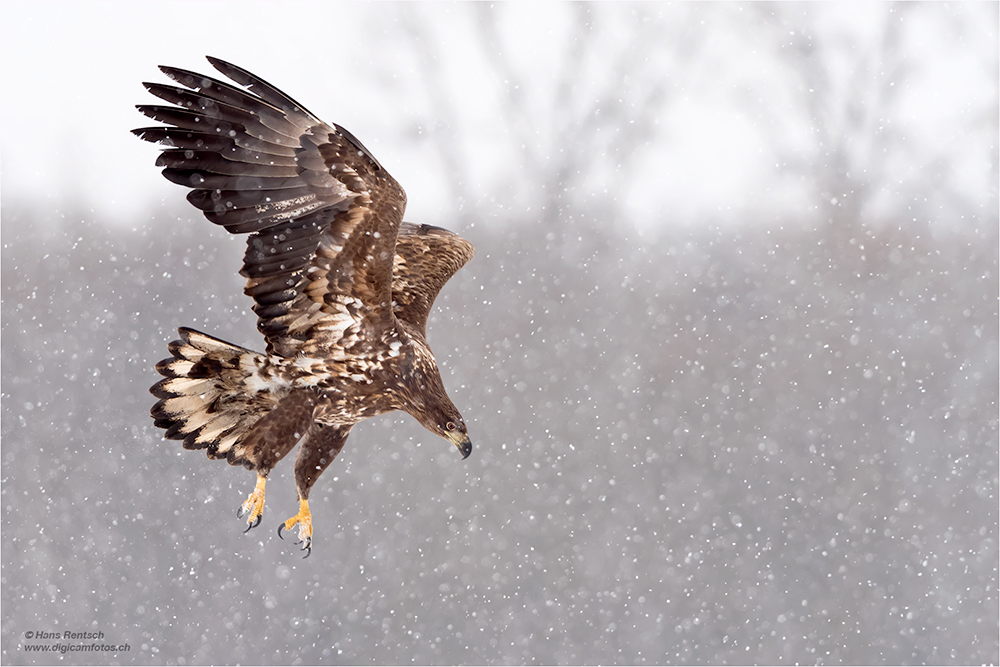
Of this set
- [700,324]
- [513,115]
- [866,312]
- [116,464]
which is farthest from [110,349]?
[866,312]

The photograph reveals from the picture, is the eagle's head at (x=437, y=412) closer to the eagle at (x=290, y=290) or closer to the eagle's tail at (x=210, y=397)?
the eagle at (x=290, y=290)

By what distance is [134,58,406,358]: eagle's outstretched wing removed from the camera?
3096 millimetres

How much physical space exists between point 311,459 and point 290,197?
990 millimetres

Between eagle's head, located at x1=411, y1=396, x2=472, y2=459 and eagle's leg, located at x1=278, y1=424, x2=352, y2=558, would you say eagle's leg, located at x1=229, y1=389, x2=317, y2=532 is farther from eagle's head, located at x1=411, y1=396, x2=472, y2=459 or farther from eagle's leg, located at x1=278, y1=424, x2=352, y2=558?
eagle's head, located at x1=411, y1=396, x2=472, y2=459

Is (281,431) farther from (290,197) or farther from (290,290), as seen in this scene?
(290,197)

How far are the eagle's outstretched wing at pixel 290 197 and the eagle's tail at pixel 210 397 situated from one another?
0.26 metres

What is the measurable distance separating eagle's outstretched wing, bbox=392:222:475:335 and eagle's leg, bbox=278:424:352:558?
564 mm

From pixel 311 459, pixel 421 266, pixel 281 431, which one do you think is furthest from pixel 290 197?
pixel 421 266

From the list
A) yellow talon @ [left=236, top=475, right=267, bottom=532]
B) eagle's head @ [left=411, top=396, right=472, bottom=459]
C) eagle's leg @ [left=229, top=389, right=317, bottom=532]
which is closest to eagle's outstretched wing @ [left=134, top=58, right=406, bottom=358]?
eagle's leg @ [left=229, top=389, right=317, bottom=532]

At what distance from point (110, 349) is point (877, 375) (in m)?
11.8

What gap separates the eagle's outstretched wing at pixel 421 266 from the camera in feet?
13.0

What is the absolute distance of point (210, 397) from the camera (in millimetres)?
3660

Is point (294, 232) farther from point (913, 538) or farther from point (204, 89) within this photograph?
point (913, 538)

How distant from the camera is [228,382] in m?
3.59
